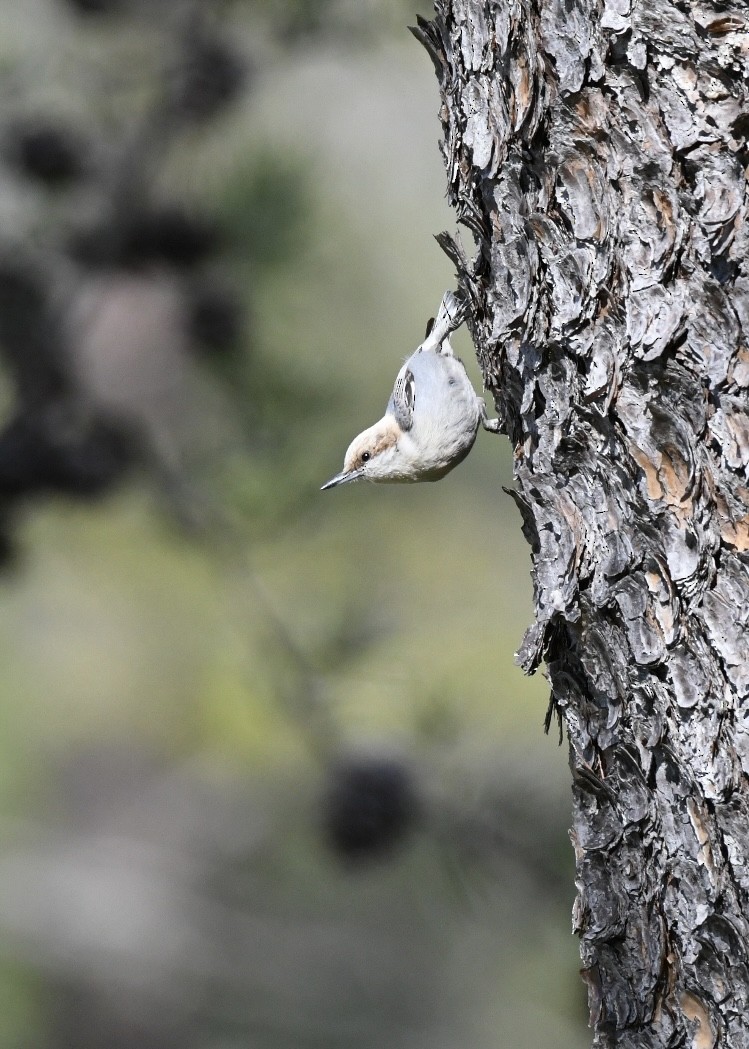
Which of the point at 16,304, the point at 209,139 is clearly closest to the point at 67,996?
the point at 16,304

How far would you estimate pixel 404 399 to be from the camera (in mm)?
1721

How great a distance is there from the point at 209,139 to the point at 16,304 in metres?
0.37

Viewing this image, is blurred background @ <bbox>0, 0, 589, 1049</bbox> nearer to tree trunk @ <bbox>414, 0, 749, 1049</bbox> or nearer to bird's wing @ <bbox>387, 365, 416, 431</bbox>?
bird's wing @ <bbox>387, 365, 416, 431</bbox>

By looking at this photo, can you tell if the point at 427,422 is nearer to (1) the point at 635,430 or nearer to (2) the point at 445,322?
(2) the point at 445,322

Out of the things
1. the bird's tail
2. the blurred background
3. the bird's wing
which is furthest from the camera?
the bird's wing

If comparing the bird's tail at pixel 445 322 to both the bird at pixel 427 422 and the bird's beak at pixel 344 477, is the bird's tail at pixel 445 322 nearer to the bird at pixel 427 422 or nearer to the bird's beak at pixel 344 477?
the bird at pixel 427 422

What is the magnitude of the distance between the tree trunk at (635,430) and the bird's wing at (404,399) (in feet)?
2.87

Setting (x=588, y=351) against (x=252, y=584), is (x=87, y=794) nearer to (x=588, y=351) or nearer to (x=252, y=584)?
(x=252, y=584)

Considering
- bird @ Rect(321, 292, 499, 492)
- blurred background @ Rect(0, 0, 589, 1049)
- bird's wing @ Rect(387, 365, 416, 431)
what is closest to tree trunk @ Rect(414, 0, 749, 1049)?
blurred background @ Rect(0, 0, 589, 1049)

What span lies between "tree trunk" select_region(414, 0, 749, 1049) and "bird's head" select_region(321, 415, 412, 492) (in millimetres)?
889

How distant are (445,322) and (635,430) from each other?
93 centimetres

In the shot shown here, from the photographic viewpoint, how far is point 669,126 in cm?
70

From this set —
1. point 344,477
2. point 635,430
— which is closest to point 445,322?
point 344,477

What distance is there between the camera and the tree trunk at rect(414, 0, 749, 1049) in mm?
694
